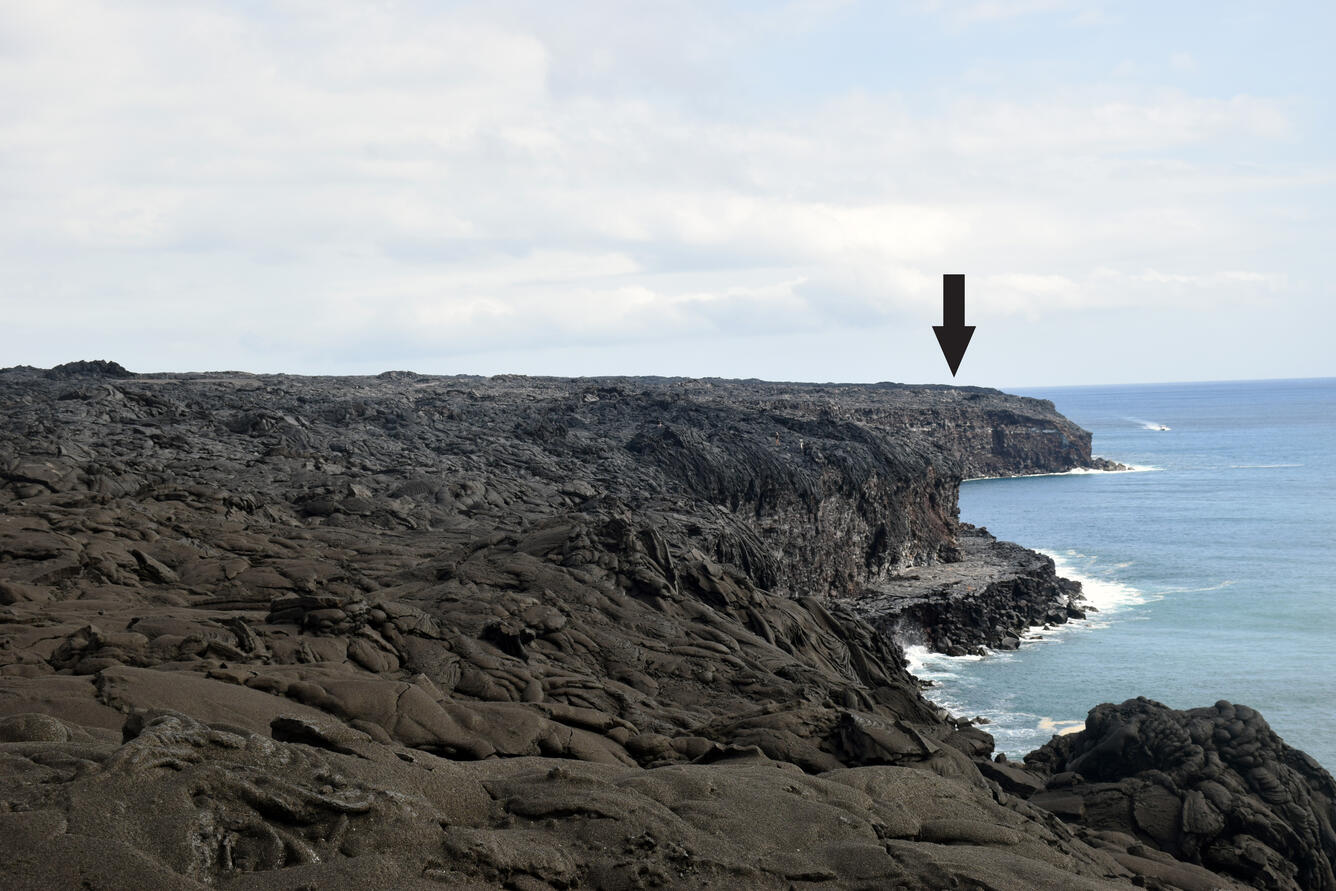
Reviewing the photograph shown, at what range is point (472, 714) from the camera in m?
14.3

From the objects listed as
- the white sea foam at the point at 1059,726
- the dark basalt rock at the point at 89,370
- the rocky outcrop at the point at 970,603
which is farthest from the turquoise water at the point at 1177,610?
the dark basalt rock at the point at 89,370

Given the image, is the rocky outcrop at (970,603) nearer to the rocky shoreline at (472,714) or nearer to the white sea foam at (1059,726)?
the white sea foam at (1059,726)

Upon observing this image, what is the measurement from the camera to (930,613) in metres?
60.5

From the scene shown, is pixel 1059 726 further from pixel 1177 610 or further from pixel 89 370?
pixel 89 370

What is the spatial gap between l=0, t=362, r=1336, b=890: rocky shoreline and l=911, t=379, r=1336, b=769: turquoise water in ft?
51.3

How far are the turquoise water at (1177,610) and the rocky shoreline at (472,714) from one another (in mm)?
15645

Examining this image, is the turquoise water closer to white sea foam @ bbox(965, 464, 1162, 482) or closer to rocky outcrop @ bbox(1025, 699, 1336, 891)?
rocky outcrop @ bbox(1025, 699, 1336, 891)

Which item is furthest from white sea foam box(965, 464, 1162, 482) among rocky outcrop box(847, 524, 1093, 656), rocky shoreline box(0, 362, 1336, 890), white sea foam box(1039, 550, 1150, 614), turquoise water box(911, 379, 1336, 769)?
rocky shoreline box(0, 362, 1336, 890)

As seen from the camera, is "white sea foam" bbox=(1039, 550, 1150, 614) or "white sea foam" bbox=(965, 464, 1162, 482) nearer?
"white sea foam" bbox=(1039, 550, 1150, 614)

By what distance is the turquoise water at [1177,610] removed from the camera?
46844mm

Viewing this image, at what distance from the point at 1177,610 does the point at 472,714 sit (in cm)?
6254

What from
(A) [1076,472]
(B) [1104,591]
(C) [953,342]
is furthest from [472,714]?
(A) [1076,472]

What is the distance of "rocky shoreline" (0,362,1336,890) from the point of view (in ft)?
28.6

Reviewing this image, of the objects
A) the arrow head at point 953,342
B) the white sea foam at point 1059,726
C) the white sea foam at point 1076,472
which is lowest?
the white sea foam at point 1059,726
